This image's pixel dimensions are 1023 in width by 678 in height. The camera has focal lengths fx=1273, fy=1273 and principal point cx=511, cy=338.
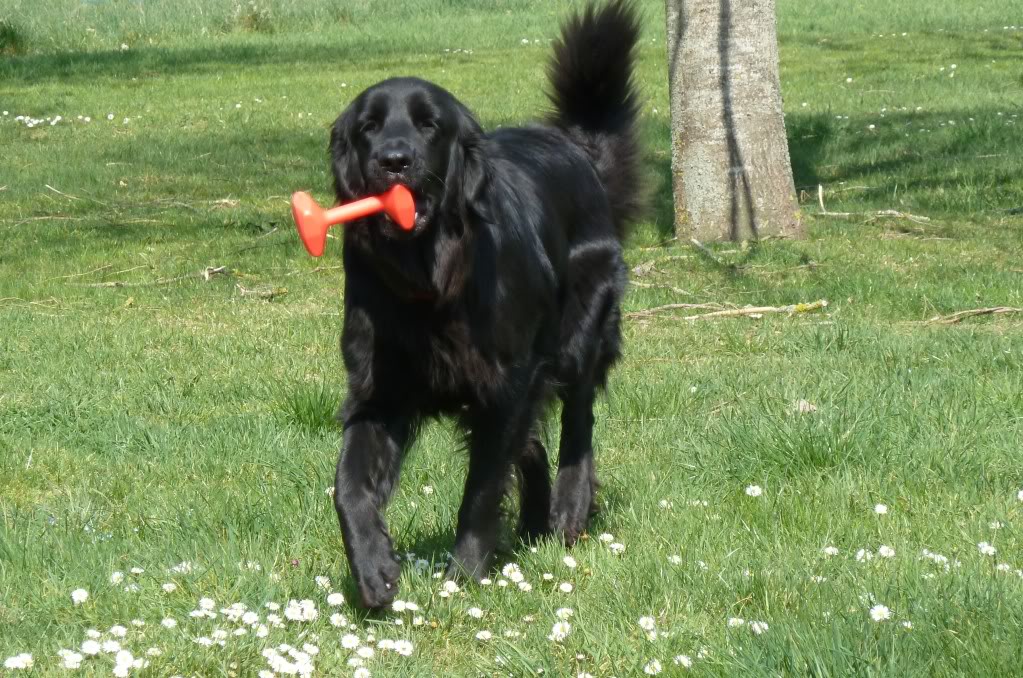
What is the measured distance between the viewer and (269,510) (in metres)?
4.02

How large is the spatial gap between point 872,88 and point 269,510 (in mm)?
13973

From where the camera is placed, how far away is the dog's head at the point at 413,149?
131 inches

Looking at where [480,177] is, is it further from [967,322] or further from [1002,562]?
[967,322]

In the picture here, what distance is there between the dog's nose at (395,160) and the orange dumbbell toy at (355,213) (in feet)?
0.16

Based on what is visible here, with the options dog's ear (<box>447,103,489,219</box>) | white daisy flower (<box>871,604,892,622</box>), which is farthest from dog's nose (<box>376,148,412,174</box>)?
white daisy flower (<box>871,604,892,622</box>)

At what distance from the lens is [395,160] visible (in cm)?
329

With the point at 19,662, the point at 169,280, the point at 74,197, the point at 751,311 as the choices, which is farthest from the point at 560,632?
the point at 74,197

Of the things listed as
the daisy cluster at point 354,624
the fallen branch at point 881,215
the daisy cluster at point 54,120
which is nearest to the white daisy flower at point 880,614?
the daisy cluster at point 354,624

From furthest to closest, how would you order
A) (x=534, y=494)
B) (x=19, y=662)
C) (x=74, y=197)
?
1. (x=74, y=197)
2. (x=534, y=494)
3. (x=19, y=662)

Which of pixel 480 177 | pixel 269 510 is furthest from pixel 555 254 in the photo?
pixel 269 510

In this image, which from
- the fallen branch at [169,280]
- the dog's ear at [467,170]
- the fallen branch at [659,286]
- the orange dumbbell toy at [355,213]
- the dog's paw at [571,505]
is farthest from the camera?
the fallen branch at [169,280]

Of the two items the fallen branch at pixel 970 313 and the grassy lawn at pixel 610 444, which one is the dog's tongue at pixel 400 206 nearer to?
the grassy lawn at pixel 610 444

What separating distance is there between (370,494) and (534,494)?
0.97 m

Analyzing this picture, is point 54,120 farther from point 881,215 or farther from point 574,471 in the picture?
point 574,471
